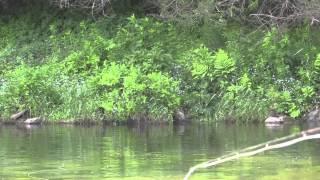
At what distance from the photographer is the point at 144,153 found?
10.8m

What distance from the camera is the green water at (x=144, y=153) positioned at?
850 cm

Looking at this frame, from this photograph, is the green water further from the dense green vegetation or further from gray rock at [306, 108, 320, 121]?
gray rock at [306, 108, 320, 121]

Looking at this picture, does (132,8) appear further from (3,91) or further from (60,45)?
(3,91)

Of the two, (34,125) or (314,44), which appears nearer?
(34,125)

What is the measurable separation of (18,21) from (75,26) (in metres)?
2.10

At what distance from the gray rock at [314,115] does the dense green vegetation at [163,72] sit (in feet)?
0.72

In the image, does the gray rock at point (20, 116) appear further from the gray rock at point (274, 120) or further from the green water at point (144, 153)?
the gray rock at point (274, 120)

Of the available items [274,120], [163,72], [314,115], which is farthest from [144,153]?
[163,72]

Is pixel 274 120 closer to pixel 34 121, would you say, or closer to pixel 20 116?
pixel 34 121

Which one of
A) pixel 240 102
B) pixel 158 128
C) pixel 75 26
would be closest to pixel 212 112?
pixel 240 102

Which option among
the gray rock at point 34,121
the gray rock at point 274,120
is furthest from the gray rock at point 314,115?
the gray rock at point 34,121

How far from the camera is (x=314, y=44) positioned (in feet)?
62.9

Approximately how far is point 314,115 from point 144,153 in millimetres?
7015

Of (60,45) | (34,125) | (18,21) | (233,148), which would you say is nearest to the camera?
(233,148)
